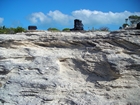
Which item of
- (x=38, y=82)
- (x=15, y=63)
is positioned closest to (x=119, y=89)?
(x=38, y=82)

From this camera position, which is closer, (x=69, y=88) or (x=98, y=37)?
(x=69, y=88)

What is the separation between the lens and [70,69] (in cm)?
479

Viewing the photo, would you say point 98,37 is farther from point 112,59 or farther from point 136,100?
point 136,100

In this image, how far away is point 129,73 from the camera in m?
4.52

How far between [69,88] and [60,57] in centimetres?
94

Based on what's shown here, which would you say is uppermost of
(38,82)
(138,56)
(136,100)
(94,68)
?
(138,56)

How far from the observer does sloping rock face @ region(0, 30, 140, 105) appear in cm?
430

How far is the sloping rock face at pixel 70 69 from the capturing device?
4.30 meters

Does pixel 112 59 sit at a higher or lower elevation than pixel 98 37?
lower

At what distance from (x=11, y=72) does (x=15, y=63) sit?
27cm

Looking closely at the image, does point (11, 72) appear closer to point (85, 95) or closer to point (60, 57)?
point (60, 57)

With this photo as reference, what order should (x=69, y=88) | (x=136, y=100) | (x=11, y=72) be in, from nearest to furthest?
(x=136, y=100), (x=69, y=88), (x=11, y=72)

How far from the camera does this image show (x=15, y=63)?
4.77 metres

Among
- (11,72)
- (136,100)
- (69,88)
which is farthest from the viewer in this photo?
(11,72)
